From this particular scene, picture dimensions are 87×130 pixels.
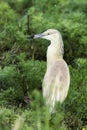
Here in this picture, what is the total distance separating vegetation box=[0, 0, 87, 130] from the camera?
248 inches

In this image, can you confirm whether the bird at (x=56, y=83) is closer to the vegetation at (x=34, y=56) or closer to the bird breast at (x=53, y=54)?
the vegetation at (x=34, y=56)

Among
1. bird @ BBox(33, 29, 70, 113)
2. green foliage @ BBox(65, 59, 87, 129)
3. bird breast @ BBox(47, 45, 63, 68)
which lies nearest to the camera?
bird @ BBox(33, 29, 70, 113)

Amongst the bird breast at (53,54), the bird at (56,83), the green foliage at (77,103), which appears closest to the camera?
the bird at (56,83)

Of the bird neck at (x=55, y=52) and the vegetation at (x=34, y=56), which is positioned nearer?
the vegetation at (x=34, y=56)

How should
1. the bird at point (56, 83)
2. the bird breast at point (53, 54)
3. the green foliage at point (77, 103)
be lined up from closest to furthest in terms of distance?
the bird at point (56, 83) → the green foliage at point (77, 103) → the bird breast at point (53, 54)

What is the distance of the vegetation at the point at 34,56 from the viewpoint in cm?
630

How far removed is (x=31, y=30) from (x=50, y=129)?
4302mm

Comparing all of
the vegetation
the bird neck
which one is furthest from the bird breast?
the vegetation

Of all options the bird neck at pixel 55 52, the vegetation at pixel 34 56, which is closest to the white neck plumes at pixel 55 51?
the bird neck at pixel 55 52

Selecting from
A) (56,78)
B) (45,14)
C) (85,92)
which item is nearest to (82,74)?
(85,92)

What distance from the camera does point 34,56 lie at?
7879 millimetres

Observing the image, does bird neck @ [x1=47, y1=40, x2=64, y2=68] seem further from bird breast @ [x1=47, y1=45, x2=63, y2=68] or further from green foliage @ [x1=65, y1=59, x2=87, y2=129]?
green foliage @ [x1=65, y1=59, x2=87, y2=129]

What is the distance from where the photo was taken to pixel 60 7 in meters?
8.83

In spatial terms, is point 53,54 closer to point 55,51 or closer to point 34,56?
point 55,51
